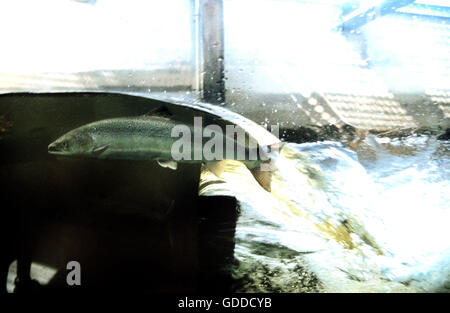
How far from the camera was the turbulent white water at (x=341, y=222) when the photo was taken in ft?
4.95

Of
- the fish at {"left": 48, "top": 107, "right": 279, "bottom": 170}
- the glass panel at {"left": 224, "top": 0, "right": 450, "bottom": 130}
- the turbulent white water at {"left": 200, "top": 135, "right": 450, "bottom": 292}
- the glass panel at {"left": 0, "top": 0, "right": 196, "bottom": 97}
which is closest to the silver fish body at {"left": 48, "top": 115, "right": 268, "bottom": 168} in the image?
the fish at {"left": 48, "top": 107, "right": 279, "bottom": 170}

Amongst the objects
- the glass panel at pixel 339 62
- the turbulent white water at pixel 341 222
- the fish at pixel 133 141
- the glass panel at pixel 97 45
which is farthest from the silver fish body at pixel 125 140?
the glass panel at pixel 339 62

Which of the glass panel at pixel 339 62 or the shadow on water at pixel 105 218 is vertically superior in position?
the glass panel at pixel 339 62

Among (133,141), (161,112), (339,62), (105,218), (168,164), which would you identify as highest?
(339,62)

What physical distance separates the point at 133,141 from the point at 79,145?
25 cm

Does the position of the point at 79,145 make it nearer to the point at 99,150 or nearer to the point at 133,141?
the point at 99,150

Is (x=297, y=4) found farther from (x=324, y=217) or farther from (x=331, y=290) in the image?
(x=331, y=290)

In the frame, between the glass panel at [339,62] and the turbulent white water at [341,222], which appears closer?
the turbulent white water at [341,222]

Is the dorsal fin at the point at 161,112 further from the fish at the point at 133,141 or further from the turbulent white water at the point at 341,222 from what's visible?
the turbulent white water at the point at 341,222

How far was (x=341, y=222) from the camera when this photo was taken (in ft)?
5.88

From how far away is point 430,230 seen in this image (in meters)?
1.93

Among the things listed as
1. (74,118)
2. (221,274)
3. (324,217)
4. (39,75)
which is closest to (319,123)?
(324,217)

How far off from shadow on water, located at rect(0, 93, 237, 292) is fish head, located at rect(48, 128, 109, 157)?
56mm

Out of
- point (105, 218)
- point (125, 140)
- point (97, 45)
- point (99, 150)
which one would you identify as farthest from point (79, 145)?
point (97, 45)
